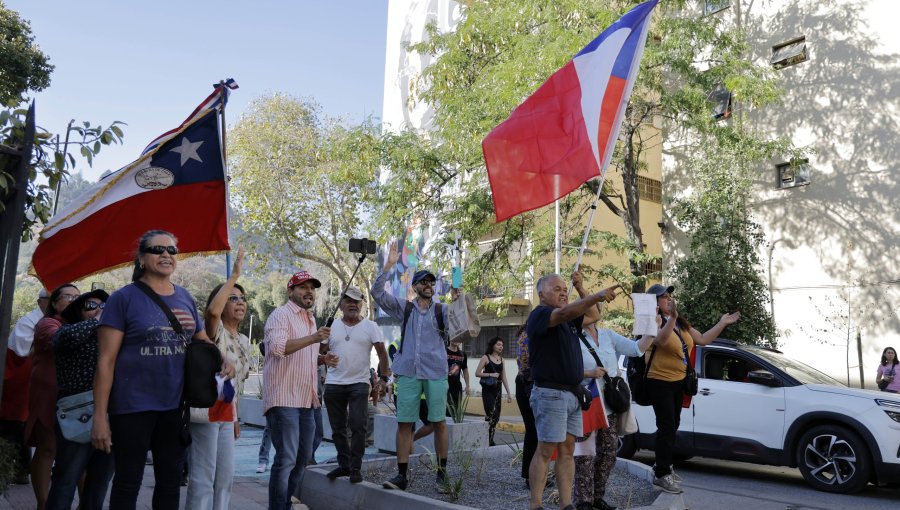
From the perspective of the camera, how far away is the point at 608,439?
7.05 m

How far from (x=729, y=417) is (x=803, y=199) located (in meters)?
12.1

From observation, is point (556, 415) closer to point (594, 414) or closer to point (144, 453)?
point (594, 414)

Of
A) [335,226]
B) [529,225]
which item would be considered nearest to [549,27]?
[529,225]

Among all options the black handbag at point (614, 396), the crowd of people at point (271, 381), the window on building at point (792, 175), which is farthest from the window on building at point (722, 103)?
the black handbag at point (614, 396)

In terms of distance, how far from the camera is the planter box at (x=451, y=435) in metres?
10.7

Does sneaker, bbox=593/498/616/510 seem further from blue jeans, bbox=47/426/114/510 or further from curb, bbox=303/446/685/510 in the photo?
blue jeans, bbox=47/426/114/510

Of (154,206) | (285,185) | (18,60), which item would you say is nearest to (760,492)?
(154,206)

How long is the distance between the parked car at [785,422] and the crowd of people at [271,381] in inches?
88.7

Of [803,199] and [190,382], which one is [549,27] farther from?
[190,382]

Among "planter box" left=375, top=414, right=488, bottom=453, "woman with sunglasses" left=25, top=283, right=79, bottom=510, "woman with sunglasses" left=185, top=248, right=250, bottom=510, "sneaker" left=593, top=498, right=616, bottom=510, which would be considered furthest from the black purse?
"planter box" left=375, top=414, right=488, bottom=453

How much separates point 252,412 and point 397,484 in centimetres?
961

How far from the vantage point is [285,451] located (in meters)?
6.36

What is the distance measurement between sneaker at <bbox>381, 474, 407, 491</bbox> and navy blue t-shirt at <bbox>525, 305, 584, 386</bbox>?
1745mm

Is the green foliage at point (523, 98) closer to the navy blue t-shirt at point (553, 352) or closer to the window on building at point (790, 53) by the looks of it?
the window on building at point (790, 53)
